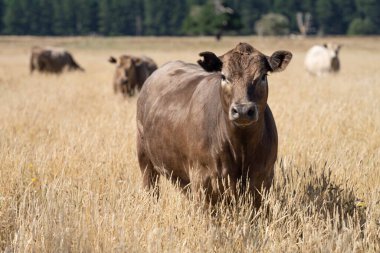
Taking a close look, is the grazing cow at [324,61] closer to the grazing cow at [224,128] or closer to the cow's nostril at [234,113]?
the grazing cow at [224,128]

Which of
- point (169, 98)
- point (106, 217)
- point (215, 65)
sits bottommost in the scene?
point (106, 217)

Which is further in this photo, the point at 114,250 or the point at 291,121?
the point at 291,121

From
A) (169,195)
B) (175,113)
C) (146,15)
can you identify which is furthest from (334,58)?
(146,15)

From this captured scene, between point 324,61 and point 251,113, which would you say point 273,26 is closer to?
point 324,61

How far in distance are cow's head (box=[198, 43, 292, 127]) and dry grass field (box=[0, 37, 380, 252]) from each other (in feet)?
2.31

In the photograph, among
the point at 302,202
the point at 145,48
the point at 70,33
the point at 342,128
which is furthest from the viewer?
the point at 70,33

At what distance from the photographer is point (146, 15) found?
120125 millimetres

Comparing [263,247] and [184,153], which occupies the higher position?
[184,153]

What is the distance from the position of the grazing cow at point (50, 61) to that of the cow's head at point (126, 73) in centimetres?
1024

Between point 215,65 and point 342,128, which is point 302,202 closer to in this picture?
point 215,65

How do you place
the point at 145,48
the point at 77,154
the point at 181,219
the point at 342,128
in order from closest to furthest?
1. the point at 181,219
2. the point at 77,154
3. the point at 342,128
4. the point at 145,48

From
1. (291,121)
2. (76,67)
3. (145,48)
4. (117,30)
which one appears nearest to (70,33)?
(117,30)

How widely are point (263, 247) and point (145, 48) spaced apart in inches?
2151

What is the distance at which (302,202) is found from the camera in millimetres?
4891
